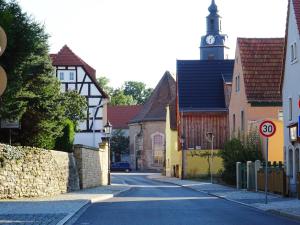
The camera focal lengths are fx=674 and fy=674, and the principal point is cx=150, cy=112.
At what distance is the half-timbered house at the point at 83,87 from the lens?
68.8 m

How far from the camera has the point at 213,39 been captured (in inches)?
4045

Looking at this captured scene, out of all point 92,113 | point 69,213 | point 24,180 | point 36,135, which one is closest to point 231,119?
point 92,113

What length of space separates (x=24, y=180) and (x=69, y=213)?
7534mm

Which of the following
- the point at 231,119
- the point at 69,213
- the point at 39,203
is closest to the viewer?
the point at 69,213

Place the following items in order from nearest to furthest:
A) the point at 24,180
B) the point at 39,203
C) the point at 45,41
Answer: the point at 39,203
the point at 24,180
the point at 45,41

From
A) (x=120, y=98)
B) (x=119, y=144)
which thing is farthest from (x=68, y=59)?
(x=120, y=98)

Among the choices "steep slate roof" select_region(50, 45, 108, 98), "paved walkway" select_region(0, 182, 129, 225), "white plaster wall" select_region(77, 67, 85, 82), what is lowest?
"paved walkway" select_region(0, 182, 129, 225)

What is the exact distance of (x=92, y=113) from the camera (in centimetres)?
7044

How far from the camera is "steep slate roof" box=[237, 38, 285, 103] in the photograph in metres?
46.6

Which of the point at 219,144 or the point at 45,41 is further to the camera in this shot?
the point at 219,144

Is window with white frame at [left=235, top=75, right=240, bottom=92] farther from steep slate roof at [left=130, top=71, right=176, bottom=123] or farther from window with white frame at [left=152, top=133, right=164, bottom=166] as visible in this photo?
window with white frame at [left=152, top=133, right=164, bottom=166]

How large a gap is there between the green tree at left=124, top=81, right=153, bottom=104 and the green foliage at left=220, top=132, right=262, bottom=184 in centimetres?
11081

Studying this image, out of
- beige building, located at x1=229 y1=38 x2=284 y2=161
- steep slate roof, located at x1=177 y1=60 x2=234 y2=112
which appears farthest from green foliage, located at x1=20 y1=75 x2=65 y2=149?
steep slate roof, located at x1=177 y1=60 x2=234 y2=112

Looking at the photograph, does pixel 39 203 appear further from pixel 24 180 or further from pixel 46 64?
pixel 46 64
